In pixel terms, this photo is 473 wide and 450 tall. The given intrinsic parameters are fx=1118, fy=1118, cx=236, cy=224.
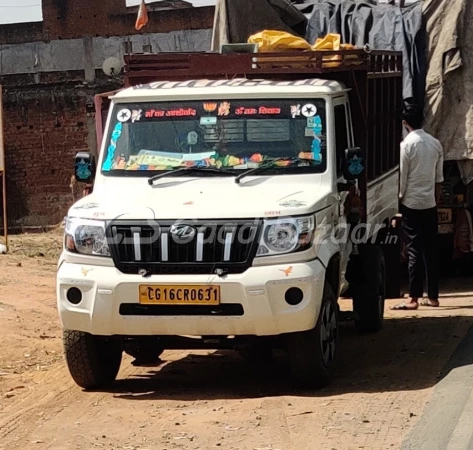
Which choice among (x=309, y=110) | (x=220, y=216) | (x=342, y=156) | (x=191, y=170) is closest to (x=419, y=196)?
(x=342, y=156)

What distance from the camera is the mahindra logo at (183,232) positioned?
707 centimetres

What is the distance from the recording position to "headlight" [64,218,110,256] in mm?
7191

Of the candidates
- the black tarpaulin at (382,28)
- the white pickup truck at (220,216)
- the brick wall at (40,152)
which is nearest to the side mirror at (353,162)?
the white pickup truck at (220,216)

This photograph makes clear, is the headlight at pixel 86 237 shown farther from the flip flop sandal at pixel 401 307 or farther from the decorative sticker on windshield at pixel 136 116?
the flip flop sandal at pixel 401 307

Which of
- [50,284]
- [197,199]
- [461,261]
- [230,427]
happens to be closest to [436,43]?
[461,261]

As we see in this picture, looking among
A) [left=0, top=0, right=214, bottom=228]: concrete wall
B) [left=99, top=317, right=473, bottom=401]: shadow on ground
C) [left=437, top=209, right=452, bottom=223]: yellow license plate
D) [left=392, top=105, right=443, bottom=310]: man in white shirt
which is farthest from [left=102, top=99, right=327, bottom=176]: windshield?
[left=0, top=0, right=214, bottom=228]: concrete wall

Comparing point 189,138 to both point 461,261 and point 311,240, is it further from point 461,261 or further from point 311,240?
point 461,261

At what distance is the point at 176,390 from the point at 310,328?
1170 mm

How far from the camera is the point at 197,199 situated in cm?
737

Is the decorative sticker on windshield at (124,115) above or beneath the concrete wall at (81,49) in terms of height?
above

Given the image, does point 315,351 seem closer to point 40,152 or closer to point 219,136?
point 219,136

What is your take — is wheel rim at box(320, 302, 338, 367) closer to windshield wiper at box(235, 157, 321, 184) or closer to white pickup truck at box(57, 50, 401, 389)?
white pickup truck at box(57, 50, 401, 389)

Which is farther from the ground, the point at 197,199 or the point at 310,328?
the point at 197,199

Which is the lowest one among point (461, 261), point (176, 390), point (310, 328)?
point (461, 261)
